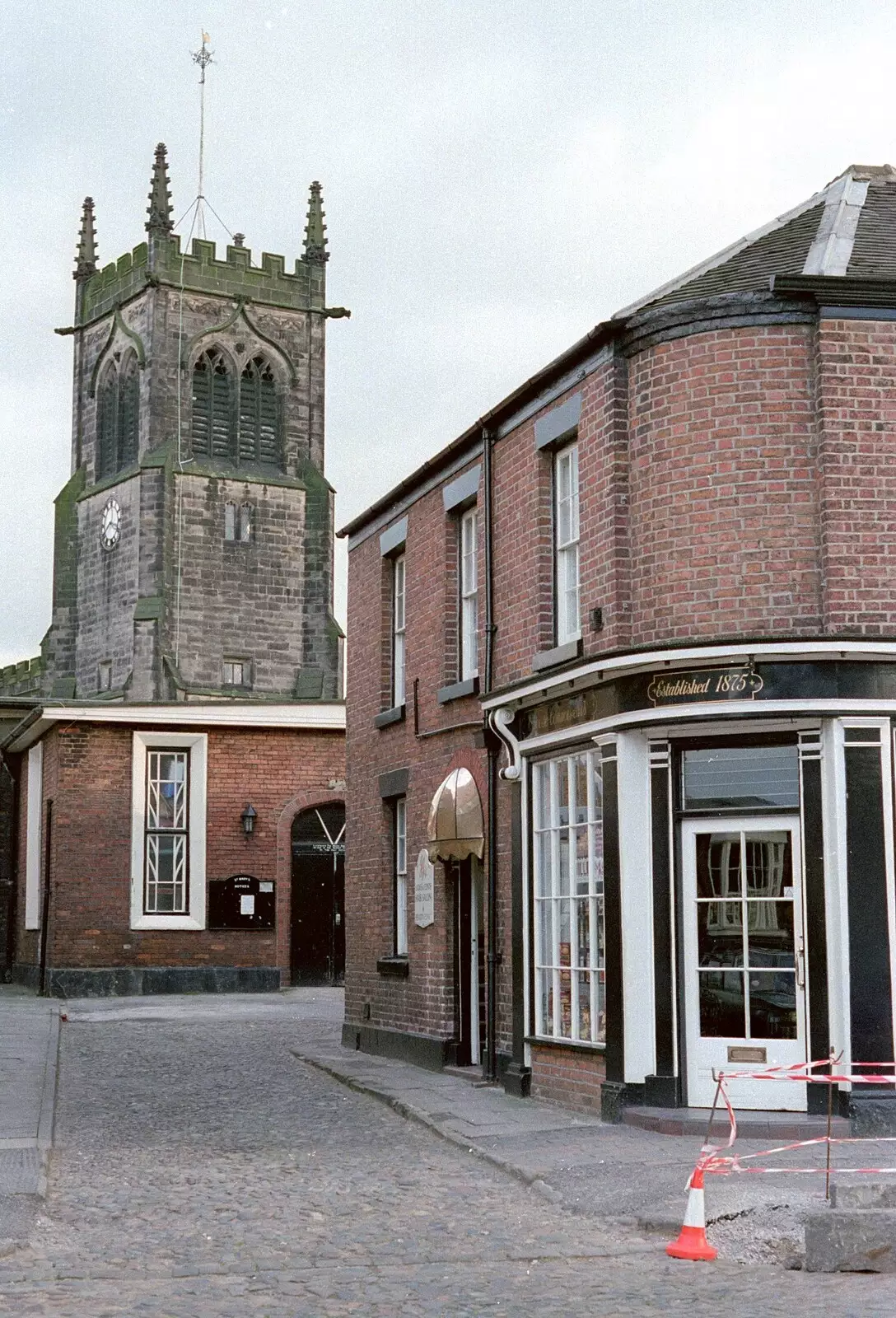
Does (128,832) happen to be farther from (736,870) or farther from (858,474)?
(858,474)

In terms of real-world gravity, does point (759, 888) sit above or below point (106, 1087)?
above

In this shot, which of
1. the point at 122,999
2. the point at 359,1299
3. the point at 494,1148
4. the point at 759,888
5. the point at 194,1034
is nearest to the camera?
the point at 359,1299

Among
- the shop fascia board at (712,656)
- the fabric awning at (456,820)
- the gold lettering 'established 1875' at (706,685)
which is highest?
the shop fascia board at (712,656)

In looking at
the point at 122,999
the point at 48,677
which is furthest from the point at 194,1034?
the point at 48,677

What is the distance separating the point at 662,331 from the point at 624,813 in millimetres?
3598

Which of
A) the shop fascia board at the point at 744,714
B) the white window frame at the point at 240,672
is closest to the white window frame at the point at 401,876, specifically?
the shop fascia board at the point at 744,714

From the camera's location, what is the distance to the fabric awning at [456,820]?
15.9 meters

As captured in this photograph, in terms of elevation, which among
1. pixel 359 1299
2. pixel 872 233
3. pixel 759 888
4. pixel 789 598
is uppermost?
pixel 872 233

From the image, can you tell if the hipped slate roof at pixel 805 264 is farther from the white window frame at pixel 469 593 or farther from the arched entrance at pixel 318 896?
the arched entrance at pixel 318 896

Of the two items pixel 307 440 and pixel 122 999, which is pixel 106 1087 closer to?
pixel 122 999

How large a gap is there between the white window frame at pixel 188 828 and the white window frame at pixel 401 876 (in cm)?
1087

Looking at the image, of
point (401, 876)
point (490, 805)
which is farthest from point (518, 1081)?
point (401, 876)

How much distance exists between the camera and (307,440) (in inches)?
2158

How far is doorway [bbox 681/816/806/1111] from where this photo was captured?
12281 mm
